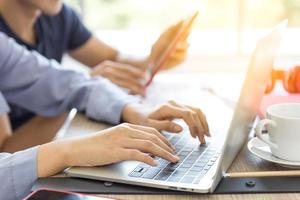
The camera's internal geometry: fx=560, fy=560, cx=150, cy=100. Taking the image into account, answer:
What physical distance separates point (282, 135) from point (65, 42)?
1.13 meters

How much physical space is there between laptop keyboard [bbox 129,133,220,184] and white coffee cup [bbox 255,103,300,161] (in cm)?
9

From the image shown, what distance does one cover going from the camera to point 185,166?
837 millimetres

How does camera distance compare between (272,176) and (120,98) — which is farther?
(120,98)

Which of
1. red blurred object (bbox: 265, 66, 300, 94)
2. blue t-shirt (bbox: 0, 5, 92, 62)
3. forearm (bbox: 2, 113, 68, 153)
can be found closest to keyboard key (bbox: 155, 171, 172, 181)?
red blurred object (bbox: 265, 66, 300, 94)

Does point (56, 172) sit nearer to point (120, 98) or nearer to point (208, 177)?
point (208, 177)

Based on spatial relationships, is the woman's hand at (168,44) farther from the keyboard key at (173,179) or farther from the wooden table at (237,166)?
the keyboard key at (173,179)

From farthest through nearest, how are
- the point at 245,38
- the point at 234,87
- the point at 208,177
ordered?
the point at 245,38
the point at 234,87
the point at 208,177

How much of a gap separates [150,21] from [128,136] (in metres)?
1.38

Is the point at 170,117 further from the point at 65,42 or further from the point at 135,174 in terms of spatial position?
the point at 65,42

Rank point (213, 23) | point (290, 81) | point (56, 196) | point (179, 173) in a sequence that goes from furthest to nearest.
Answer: point (213, 23), point (290, 81), point (179, 173), point (56, 196)

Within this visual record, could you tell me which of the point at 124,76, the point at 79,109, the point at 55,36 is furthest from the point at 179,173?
the point at 55,36

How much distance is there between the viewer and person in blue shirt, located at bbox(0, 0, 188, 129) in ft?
4.76

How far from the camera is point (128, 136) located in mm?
845

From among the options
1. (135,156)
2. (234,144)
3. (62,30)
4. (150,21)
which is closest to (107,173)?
(135,156)
